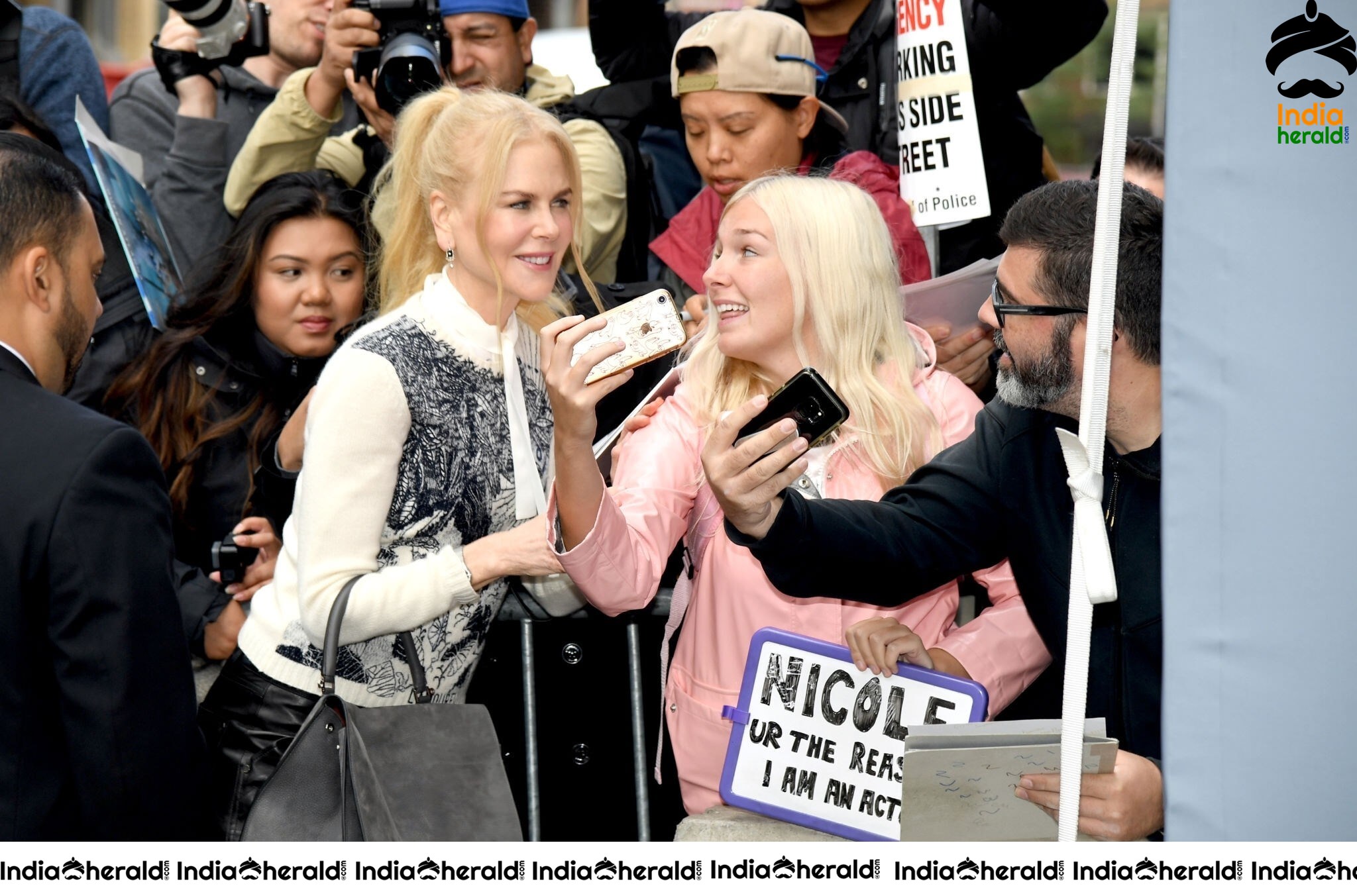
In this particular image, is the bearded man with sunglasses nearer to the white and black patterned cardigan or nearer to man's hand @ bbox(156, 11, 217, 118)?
the white and black patterned cardigan

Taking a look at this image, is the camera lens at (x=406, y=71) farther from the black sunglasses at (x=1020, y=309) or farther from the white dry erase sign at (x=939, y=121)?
the black sunglasses at (x=1020, y=309)

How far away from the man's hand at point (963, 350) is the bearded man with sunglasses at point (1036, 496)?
799mm

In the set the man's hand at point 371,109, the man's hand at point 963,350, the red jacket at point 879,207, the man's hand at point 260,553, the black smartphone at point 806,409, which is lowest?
the man's hand at point 260,553

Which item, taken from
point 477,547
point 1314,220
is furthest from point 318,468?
point 1314,220

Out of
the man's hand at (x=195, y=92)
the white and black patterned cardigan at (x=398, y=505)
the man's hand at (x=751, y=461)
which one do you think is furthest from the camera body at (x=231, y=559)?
the man's hand at (x=195, y=92)

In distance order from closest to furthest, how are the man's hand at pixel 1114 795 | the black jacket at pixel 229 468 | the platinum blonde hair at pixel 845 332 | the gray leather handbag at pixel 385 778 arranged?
1. the man's hand at pixel 1114 795
2. the gray leather handbag at pixel 385 778
3. the platinum blonde hair at pixel 845 332
4. the black jacket at pixel 229 468

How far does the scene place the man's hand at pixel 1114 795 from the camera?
8.14 ft

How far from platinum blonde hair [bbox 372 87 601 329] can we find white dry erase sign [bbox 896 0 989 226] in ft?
3.32

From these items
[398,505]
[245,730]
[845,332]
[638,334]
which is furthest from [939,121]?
[245,730]

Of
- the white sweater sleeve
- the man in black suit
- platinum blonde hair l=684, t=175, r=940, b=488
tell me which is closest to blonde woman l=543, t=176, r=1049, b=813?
platinum blonde hair l=684, t=175, r=940, b=488

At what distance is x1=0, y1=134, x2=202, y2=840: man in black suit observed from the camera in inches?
93.4

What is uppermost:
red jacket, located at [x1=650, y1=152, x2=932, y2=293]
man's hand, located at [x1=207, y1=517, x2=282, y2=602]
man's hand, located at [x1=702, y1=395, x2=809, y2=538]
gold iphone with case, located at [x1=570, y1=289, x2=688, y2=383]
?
red jacket, located at [x1=650, y1=152, x2=932, y2=293]
